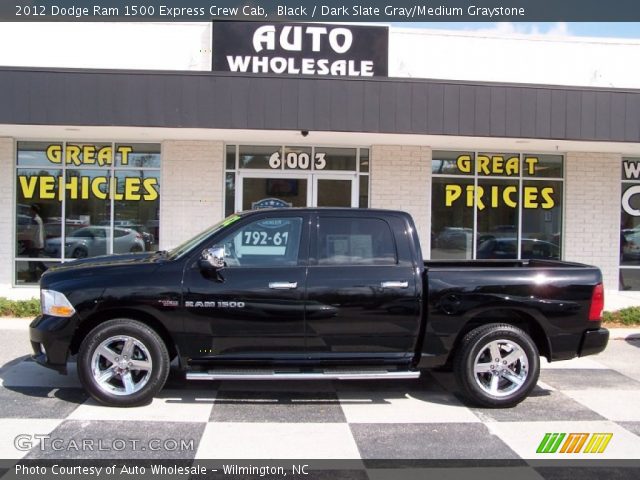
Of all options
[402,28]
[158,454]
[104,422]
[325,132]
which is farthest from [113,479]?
[402,28]

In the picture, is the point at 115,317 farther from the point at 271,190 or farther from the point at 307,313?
the point at 271,190

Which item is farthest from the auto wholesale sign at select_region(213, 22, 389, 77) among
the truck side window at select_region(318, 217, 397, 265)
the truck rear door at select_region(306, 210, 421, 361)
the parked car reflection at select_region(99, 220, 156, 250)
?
the truck rear door at select_region(306, 210, 421, 361)

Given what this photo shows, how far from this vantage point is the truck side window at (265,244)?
5.81m

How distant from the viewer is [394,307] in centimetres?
571

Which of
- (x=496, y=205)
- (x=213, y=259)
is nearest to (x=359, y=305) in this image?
(x=213, y=259)

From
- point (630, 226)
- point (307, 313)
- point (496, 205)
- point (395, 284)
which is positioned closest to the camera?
point (307, 313)

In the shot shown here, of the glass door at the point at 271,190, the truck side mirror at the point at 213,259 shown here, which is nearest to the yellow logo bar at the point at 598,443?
the truck side mirror at the point at 213,259

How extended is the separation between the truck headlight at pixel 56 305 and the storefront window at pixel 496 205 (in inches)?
329

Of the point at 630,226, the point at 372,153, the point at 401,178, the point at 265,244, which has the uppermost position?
the point at 372,153

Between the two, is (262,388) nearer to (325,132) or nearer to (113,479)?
(113,479)

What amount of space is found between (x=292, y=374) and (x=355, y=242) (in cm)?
141

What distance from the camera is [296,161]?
1205 centimetres

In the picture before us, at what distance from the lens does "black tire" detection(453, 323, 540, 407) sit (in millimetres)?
5762

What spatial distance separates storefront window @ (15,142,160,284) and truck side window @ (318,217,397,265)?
271 inches
